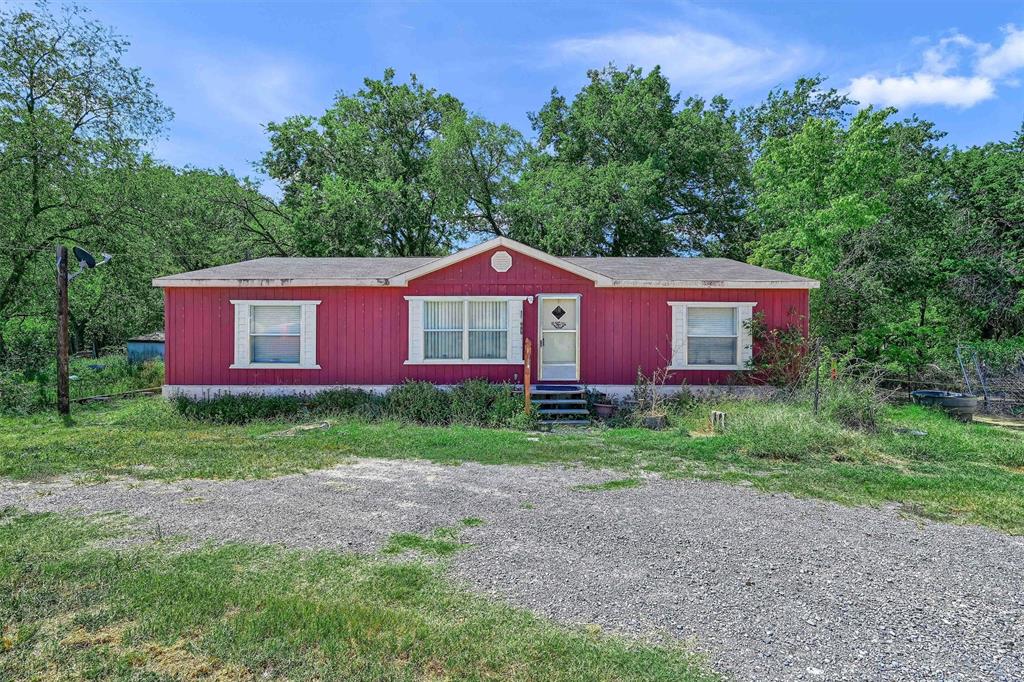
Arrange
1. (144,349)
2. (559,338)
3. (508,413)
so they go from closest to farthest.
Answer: (508,413)
(559,338)
(144,349)

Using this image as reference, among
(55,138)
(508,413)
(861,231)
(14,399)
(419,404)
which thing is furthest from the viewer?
(861,231)

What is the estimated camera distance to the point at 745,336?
11.9 m

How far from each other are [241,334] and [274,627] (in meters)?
9.99

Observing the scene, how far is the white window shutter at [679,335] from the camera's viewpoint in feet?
39.0

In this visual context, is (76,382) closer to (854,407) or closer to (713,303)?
(713,303)

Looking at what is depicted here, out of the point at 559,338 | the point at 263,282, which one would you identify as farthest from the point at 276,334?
the point at 559,338

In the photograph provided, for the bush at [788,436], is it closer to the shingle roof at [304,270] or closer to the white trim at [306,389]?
the white trim at [306,389]

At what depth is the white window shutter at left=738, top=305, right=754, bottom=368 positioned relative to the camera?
38.8ft

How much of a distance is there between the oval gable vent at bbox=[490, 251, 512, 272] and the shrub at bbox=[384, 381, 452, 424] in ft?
9.50

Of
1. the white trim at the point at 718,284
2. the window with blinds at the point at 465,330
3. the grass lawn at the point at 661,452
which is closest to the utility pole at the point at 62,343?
the grass lawn at the point at 661,452

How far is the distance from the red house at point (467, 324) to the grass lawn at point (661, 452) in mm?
2051

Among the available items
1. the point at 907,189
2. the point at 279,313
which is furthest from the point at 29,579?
the point at 907,189

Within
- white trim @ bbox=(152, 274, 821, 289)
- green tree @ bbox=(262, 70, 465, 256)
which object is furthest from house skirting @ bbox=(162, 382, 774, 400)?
green tree @ bbox=(262, 70, 465, 256)

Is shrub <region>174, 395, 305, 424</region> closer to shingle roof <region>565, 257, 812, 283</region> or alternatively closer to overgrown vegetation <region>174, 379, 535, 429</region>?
overgrown vegetation <region>174, 379, 535, 429</region>
